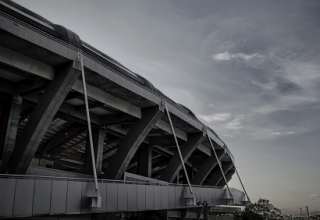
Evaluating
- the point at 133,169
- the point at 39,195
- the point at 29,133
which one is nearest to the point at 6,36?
the point at 29,133

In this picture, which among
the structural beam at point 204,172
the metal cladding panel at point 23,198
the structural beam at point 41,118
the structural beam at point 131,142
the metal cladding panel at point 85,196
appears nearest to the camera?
the metal cladding panel at point 23,198

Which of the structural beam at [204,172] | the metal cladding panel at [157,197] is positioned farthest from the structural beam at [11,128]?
the structural beam at [204,172]

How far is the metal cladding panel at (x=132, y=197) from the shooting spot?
1959 cm

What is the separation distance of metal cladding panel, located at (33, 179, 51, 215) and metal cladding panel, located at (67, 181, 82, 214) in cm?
122

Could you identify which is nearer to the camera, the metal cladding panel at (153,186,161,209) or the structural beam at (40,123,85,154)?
the metal cladding panel at (153,186,161,209)

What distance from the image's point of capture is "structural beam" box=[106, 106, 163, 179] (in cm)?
2584

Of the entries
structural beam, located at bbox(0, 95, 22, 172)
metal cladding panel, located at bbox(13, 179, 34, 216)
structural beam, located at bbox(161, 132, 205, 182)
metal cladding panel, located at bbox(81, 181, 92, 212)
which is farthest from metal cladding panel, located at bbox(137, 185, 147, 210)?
structural beam, located at bbox(161, 132, 205, 182)


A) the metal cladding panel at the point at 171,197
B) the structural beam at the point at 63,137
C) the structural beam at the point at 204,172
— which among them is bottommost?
the metal cladding panel at the point at 171,197

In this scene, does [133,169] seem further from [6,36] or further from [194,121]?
[6,36]

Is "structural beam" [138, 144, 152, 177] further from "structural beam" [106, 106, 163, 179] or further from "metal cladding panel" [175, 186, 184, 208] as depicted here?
"metal cladding panel" [175, 186, 184, 208]

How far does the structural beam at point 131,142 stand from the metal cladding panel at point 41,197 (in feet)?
38.2

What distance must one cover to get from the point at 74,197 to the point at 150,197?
716cm

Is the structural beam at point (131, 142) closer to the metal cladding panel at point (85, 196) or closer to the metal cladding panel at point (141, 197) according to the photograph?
the metal cladding panel at point (141, 197)

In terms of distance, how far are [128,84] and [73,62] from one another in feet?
16.8
